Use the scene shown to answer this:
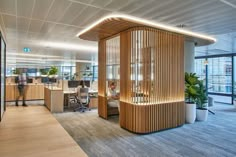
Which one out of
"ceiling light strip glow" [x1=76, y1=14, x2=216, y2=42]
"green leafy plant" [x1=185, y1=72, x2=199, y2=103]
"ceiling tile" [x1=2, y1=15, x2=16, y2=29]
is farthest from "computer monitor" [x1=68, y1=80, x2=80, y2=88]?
"green leafy plant" [x1=185, y1=72, x2=199, y2=103]

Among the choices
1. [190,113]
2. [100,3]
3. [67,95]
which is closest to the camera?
[100,3]

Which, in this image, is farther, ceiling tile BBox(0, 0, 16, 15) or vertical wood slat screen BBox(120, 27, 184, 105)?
vertical wood slat screen BBox(120, 27, 184, 105)

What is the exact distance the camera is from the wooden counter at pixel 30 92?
29.9ft

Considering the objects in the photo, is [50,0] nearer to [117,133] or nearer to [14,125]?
[117,133]

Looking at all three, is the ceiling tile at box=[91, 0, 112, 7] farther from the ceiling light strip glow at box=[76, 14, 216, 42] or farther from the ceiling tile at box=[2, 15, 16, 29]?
the ceiling tile at box=[2, 15, 16, 29]

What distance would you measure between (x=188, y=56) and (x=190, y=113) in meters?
2.06

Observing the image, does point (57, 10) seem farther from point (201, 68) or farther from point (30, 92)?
point (201, 68)

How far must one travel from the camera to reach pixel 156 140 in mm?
3975

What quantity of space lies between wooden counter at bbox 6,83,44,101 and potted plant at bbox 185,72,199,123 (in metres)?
7.84

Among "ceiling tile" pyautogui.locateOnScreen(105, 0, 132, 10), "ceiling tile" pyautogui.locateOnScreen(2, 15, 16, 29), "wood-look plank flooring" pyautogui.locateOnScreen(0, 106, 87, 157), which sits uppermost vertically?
"ceiling tile" pyautogui.locateOnScreen(2, 15, 16, 29)

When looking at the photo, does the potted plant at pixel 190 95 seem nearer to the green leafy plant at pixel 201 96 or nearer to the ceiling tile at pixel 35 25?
the green leafy plant at pixel 201 96

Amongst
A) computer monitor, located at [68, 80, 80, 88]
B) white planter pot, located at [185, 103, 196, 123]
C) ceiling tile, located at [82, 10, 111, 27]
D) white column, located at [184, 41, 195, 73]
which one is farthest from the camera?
computer monitor, located at [68, 80, 80, 88]

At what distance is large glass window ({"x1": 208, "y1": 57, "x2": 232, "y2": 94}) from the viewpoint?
956 centimetres

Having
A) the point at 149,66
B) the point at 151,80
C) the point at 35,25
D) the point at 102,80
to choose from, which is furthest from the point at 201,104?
the point at 35,25
